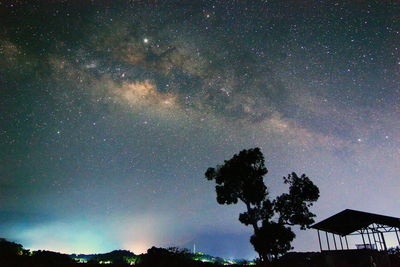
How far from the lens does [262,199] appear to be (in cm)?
2931

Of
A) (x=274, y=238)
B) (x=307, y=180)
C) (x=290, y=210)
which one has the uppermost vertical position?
(x=307, y=180)

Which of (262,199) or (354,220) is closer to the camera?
(354,220)

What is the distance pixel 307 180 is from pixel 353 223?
8.50 metres

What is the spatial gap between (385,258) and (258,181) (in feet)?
41.0

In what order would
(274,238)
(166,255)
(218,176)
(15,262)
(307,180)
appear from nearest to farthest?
(15,262)
(166,255)
(274,238)
(307,180)
(218,176)

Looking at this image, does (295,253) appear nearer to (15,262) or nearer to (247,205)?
(247,205)

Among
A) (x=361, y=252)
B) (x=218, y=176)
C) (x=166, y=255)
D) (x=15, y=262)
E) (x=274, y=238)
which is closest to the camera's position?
(x=15, y=262)

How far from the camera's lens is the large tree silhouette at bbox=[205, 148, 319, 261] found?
27.4 m

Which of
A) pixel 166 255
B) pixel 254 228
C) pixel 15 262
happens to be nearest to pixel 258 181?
pixel 254 228

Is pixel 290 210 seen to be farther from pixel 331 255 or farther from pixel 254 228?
pixel 331 255

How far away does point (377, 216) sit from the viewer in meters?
20.6

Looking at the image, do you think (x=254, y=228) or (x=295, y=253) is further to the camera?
(x=295, y=253)

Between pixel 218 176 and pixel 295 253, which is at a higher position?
pixel 218 176

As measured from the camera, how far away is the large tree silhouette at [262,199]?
27.4 metres
